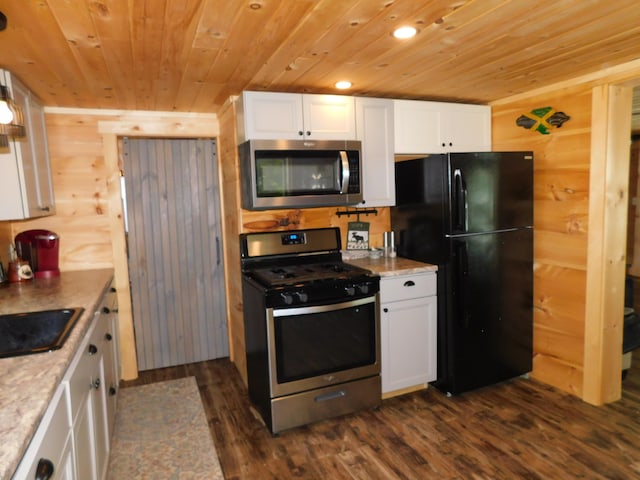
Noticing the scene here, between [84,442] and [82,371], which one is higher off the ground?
[82,371]

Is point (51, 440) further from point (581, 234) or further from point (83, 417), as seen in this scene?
point (581, 234)

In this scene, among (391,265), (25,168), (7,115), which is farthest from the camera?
(391,265)

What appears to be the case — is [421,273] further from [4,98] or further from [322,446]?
[4,98]

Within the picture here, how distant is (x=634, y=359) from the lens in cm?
360

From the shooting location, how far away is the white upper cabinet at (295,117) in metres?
2.72

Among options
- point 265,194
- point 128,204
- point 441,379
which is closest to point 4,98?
point 265,194

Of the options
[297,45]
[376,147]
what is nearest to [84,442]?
[297,45]

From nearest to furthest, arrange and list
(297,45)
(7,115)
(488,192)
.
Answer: (7,115), (297,45), (488,192)

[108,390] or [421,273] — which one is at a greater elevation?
[421,273]

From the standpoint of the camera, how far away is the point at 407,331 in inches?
118

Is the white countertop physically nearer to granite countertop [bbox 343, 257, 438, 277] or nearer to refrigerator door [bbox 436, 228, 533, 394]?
granite countertop [bbox 343, 257, 438, 277]

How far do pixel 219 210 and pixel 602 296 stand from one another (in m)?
2.98

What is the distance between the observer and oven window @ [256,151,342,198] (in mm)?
2693

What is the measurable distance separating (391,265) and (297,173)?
37.8 inches
